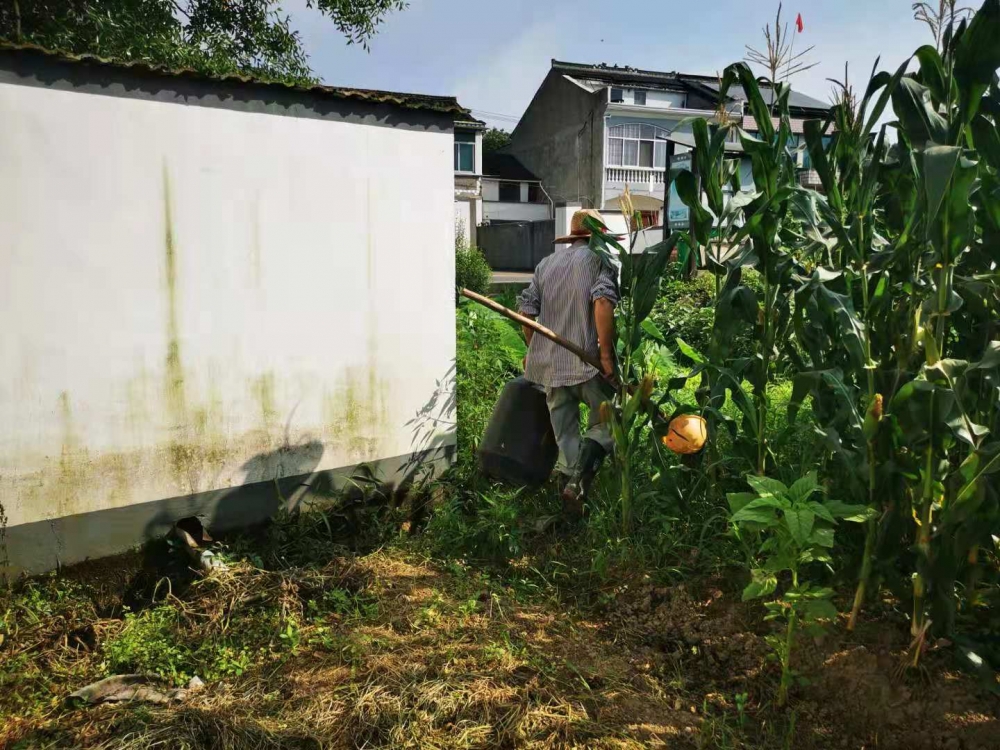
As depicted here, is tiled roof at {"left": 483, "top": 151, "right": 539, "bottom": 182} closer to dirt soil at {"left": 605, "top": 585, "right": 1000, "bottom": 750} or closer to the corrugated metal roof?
the corrugated metal roof

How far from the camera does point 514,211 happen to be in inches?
1391

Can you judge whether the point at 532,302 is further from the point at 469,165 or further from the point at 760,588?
the point at 469,165

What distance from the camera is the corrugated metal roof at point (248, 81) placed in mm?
3383

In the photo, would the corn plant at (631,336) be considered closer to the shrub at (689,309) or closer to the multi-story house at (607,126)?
the shrub at (689,309)

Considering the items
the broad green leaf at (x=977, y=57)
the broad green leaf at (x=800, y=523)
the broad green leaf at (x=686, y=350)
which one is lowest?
the broad green leaf at (x=800, y=523)

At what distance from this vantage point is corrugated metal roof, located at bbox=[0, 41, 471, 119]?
3.38 meters

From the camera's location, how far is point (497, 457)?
4738 mm

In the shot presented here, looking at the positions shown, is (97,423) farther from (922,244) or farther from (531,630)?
(922,244)

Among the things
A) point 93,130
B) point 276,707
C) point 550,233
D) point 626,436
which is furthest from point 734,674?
point 550,233

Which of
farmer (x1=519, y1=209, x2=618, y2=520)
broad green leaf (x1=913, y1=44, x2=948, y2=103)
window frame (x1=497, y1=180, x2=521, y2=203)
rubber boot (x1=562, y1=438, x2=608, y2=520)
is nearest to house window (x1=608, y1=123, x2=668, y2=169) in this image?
window frame (x1=497, y1=180, x2=521, y2=203)

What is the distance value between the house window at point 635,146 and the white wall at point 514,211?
485cm

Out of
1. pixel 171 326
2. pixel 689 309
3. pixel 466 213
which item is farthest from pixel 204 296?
pixel 466 213

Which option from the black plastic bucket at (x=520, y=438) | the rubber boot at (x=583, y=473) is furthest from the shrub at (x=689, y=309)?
the rubber boot at (x=583, y=473)

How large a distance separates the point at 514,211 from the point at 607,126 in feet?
20.3
